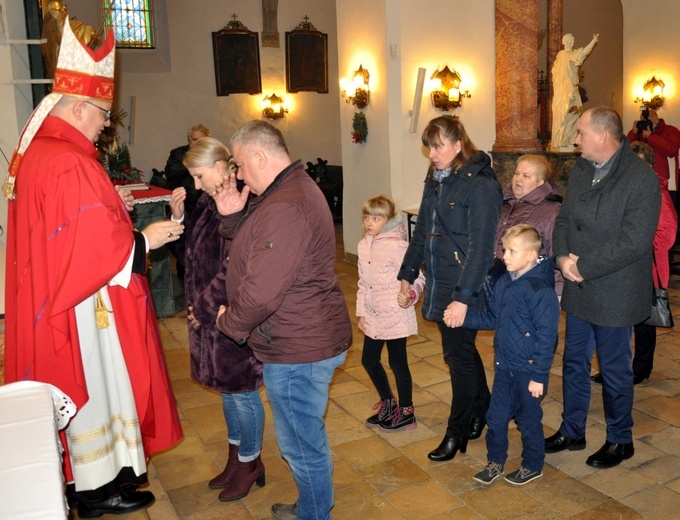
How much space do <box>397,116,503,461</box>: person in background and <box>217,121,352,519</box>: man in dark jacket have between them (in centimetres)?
84

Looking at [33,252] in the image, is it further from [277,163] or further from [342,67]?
[342,67]

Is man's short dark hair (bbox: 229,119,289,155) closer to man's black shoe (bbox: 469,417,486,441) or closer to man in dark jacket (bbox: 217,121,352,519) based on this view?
man in dark jacket (bbox: 217,121,352,519)

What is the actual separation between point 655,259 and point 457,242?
1582 millimetres

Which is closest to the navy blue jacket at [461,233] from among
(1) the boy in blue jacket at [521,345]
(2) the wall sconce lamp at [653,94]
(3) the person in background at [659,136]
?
(1) the boy in blue jacket at [521,345]

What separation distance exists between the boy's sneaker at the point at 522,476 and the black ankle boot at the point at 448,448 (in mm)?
347

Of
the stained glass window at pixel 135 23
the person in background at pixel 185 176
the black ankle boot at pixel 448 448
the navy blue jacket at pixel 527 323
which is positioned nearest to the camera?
the navy blue jacket at pixel 527 323

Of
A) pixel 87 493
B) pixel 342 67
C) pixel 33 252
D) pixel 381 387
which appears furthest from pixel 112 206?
pixel 342 67

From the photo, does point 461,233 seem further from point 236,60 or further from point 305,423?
point 236,60

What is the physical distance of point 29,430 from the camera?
1964mm

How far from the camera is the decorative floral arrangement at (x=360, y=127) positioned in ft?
28.7

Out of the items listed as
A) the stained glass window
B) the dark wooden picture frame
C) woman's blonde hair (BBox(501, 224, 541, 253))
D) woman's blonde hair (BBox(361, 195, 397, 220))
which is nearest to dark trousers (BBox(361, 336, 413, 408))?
woman's blonde hair (BBox(361, 195, 397, 220))

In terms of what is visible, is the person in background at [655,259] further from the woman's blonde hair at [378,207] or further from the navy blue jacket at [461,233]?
the woman's blonde hair at [378,207]

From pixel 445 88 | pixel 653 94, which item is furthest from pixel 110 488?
pixel 653 94

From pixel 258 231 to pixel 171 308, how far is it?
480cm
